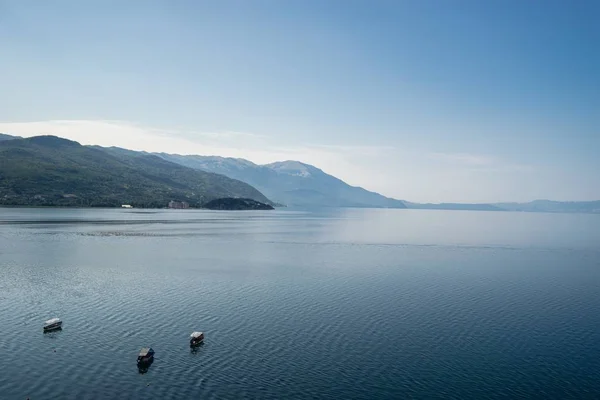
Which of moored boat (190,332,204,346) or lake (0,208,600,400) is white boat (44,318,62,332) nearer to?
lake (0,208,600,400)

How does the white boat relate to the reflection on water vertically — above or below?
above

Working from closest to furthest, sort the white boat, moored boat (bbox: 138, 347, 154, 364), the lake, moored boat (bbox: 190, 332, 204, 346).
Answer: the lake, moored boat (bbox: 138, 347, 154, 364), moored boat (bbox: 190, 332, 204, 346), the white boat

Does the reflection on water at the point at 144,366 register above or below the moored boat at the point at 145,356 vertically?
below

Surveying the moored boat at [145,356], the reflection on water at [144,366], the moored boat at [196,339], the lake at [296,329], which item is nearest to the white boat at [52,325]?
the lake at [296,329]

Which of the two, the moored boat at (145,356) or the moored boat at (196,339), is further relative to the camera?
the moored boat at (196,339)

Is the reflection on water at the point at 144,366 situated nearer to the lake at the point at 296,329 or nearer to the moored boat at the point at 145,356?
the moored boat at the point at 145,356

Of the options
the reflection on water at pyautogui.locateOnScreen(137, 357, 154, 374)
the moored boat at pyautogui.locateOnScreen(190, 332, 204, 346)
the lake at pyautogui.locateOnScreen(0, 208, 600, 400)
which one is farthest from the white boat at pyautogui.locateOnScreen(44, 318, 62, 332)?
the moored boat at pyautogui.locateOnScreen(190, 332, 204, 346)

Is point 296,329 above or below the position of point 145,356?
below

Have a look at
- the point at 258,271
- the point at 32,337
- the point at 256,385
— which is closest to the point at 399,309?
the point at 256,385

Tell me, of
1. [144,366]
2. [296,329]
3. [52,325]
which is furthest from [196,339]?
[52,325]

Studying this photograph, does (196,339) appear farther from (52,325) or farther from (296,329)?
(52,325)
